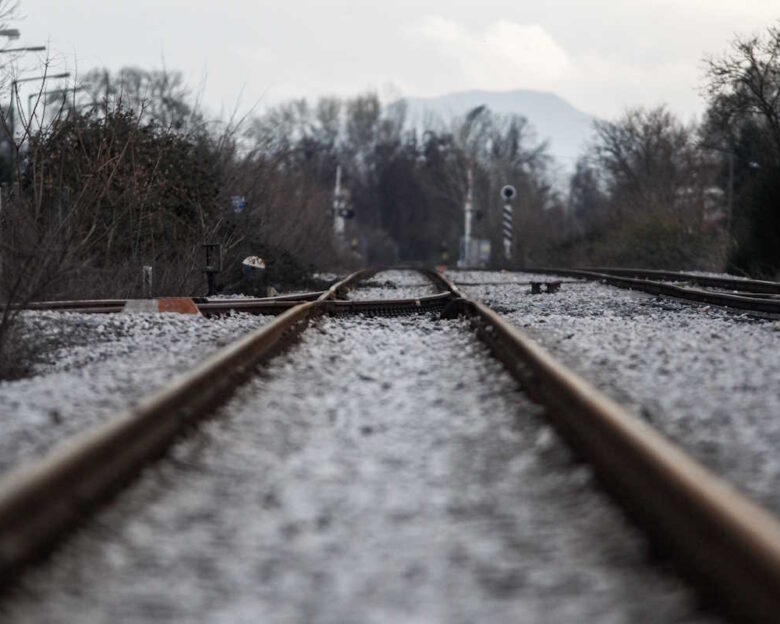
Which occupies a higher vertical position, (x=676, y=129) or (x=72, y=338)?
(x=676, y=129)

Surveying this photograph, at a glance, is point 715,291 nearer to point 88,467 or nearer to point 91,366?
point 91,366

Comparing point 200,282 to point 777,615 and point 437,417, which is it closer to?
point 437,417

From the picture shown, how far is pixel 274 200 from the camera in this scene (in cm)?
2841

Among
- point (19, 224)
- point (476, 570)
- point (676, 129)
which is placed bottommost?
point (476, 570)

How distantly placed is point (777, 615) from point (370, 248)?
86662 millimetres

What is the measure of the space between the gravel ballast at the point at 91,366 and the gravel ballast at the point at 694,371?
2371 mm

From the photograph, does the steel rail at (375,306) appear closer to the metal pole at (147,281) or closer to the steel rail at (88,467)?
the metal pole at (147,281)

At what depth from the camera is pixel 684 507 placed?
3.04m

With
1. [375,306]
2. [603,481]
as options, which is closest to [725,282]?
[375,306]

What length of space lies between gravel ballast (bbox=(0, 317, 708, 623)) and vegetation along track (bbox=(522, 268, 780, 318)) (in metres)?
7.28

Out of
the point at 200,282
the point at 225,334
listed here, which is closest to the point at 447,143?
the point at 200,282

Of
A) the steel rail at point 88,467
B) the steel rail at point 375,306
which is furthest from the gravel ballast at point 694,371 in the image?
the steel rail at point 88,467

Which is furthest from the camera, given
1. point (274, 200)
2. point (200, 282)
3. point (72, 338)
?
point (274, 200)

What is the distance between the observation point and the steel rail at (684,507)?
2.50 metres
